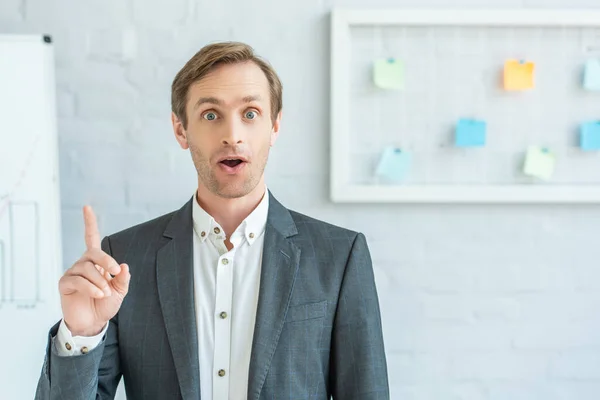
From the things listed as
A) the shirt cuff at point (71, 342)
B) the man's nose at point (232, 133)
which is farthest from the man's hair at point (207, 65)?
the shirt cuff at point (71, 342)

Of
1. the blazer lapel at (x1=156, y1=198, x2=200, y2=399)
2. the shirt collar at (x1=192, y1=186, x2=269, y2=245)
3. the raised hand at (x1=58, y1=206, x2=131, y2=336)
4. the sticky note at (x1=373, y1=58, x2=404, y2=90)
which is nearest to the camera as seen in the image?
the raised hand at (x1=58, y1=206, x2=131, y2=336)

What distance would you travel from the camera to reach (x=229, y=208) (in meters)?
1.40

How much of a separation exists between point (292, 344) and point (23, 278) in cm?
83

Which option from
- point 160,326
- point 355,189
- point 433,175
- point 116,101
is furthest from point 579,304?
point 116,101

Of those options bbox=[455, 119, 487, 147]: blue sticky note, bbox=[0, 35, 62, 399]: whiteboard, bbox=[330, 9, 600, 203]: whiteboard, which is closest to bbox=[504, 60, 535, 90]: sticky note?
bbox=[330, 9, 600, 203]: whiteboard

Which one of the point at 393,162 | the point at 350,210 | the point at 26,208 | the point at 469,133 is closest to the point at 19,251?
the point at 26,208

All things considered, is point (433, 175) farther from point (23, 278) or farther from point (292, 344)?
point (23, 278)

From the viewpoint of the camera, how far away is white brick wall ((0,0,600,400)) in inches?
76.4

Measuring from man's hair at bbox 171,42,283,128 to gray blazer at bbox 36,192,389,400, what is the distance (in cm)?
Result: 22

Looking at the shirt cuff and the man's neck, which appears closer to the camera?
the shirt cuff

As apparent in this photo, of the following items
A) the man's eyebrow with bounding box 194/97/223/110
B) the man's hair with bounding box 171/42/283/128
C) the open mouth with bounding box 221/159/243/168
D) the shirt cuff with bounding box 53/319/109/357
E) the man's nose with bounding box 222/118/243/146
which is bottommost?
the shirt cuff with bounding box 53/319/109/357

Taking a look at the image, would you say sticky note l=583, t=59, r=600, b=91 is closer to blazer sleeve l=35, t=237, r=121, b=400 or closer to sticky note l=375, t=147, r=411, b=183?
sticky note l=375, t=147, r=411, b=183

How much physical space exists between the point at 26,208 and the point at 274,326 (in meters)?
0.83

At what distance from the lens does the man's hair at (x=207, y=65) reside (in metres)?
1.36
